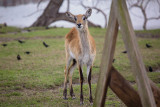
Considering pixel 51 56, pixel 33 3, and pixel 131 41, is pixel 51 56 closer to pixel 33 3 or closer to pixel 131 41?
pixel 131 41

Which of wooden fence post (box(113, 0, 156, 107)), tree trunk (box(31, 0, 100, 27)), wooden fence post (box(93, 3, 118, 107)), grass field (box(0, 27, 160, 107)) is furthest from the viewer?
tree trunk (box(31, 0, 100, 27))

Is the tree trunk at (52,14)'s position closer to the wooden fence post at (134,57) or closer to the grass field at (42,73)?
the grass field at (42,73)

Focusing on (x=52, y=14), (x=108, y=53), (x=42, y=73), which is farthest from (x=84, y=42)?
(x=52, y=14)

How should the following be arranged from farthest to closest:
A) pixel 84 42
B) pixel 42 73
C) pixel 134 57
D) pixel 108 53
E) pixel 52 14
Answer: pixel 52 14 → pixel 42 73 → pixel 84 42 → pixel 108 53 → pixel 134 57

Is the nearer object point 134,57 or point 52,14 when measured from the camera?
point 134,57

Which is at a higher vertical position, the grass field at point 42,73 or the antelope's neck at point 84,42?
the antelope's neck at point 84,42

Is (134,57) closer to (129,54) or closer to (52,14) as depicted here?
(129,54)

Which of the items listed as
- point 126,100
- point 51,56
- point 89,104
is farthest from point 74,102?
point 51,56

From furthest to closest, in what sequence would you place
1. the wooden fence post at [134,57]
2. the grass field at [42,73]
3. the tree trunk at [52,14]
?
the tree trunk at [52,14], the grass field at [42,73], the wooden fence post at [134,57]

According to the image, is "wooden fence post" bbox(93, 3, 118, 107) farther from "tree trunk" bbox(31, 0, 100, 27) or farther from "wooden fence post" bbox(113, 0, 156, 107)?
"tree trunk" bbox(31, 0, 100, 27)

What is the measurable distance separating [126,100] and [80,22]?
10.3 feet

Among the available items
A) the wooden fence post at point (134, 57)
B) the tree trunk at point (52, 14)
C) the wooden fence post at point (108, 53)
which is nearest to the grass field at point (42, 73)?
the wooden fence post at point (108, 53)

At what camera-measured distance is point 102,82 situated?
157 inches

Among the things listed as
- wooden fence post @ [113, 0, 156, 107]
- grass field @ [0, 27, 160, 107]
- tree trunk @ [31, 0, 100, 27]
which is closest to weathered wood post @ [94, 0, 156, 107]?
wooden fence post @ [113, 0, 156, 107]
